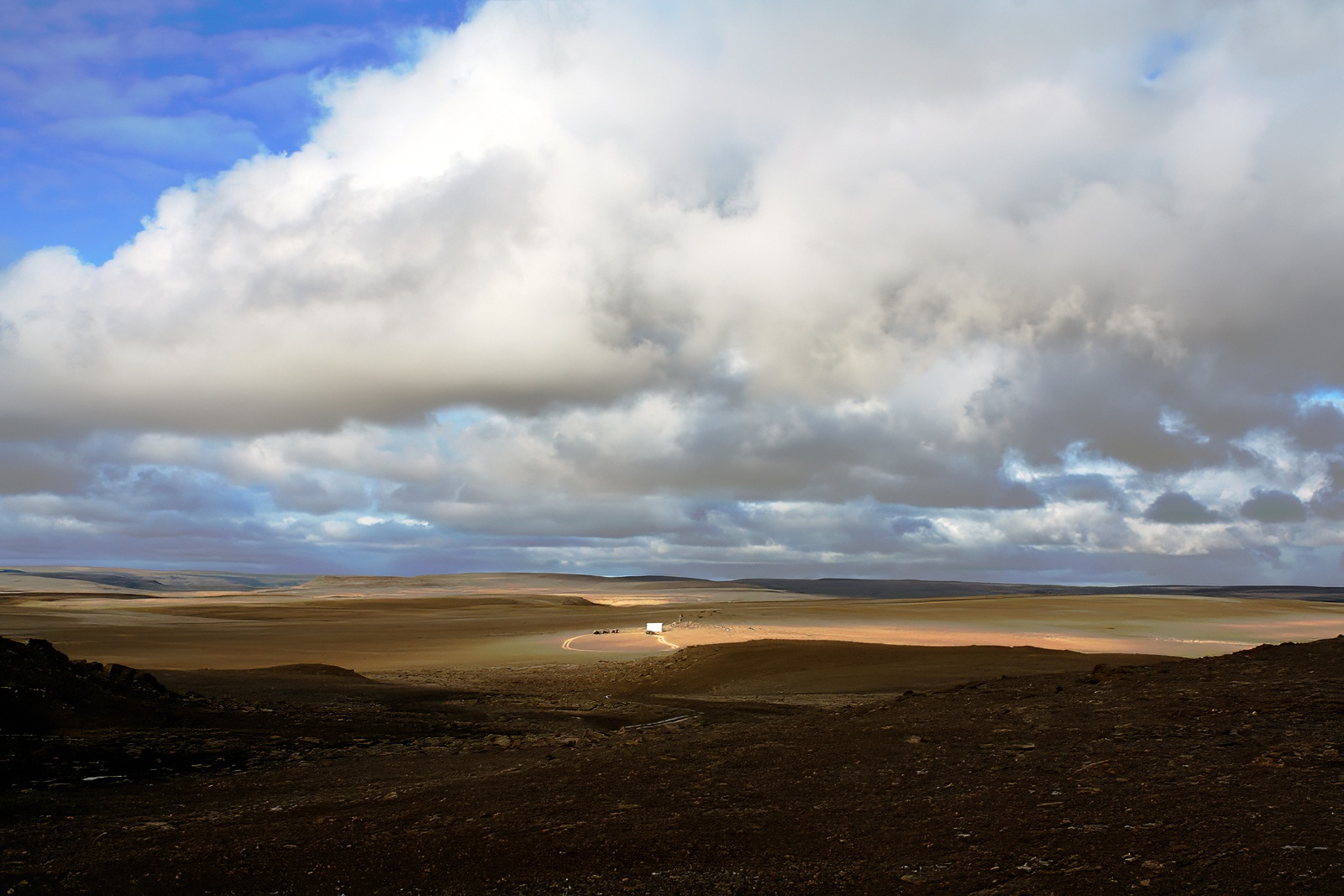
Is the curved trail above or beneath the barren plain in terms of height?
beneath

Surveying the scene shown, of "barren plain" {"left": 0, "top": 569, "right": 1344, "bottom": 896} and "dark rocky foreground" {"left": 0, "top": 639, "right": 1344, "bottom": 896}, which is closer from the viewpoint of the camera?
"dark rocky foreground" {"left": 0, "top": 639, "right": 1344, "bottom": 896}

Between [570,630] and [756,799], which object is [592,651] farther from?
[756,799]

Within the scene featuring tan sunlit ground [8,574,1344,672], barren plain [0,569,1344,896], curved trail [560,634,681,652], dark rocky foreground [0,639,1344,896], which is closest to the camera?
dark rocky foreground [0,639,1344,896]

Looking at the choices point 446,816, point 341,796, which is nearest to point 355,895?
point 446,816

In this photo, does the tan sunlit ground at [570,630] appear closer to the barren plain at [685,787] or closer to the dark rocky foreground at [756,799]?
the barren plain at [685,787]

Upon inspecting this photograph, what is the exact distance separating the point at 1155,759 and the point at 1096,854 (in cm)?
275

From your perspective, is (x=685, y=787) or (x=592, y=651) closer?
(x=685, y=787)

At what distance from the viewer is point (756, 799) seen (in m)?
9.27

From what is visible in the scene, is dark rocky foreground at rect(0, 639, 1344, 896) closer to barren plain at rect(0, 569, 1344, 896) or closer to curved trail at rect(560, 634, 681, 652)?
barren plain at rect(0, 569, 1344, 896)

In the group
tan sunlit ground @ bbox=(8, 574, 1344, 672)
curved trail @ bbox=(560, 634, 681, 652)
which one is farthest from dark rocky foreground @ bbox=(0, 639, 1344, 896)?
curved trail @ bbox=(560, 634, 681, 652)

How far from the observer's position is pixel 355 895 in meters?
7.40

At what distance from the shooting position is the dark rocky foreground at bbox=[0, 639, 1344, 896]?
6.84m

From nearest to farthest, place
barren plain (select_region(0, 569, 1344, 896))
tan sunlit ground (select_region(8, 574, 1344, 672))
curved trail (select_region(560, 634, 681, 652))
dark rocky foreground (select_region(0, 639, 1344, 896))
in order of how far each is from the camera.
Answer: dark rocky foreground (select_region(0, 639, 1344, 896)) → barren plain (select_region(0, 569, 1344, 896)) → curved trail (select_region(560, 634, 681, 652)) → tan sunlit ground (select_region(8, 574, 1344, 672))

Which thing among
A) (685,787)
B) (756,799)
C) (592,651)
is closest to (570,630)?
(592,651)
